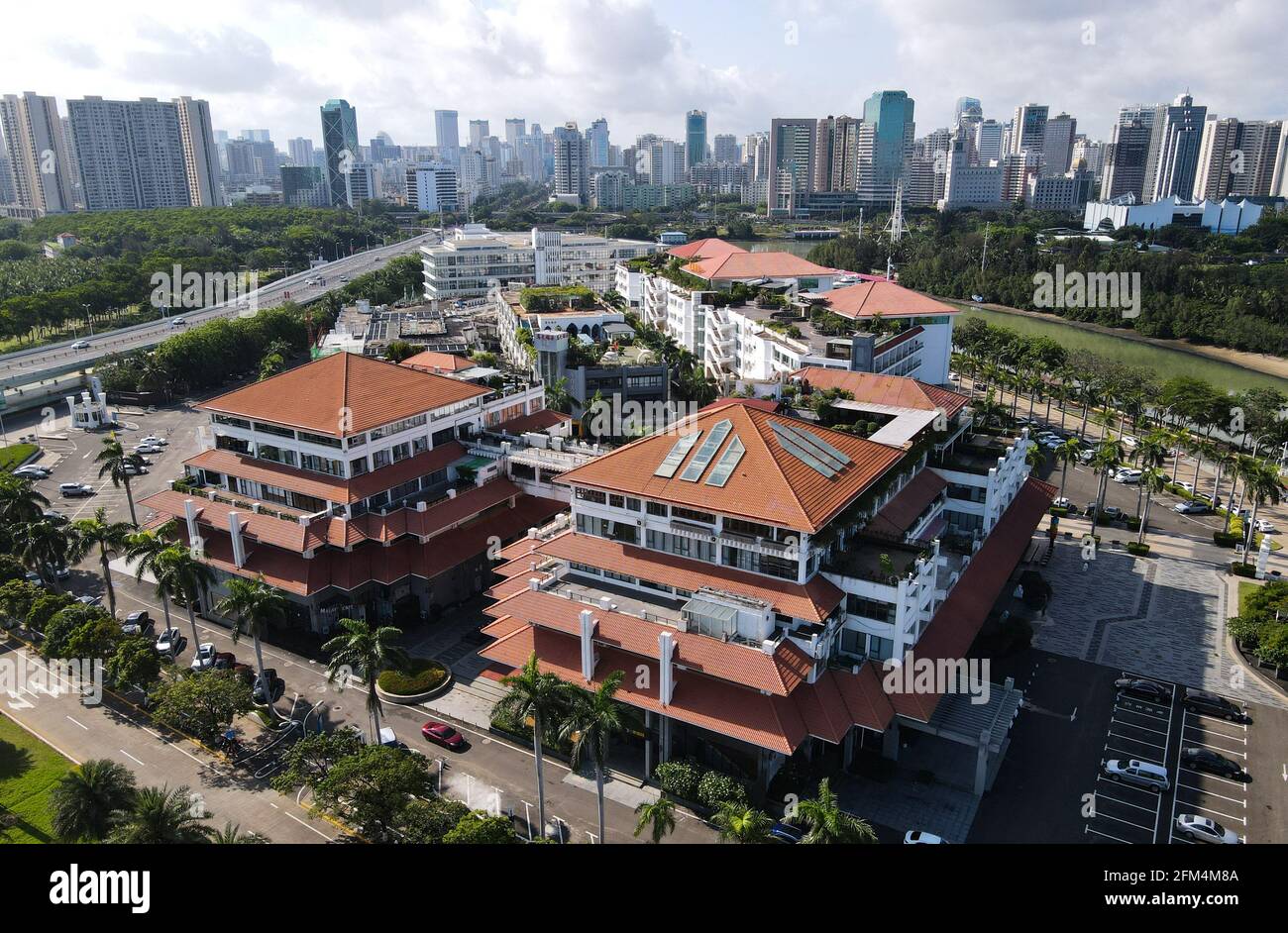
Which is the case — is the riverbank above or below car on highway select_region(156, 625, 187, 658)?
above

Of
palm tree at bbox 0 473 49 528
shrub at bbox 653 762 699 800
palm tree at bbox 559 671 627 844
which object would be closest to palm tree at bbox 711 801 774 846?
palm tree at bbox 559 671 627 844

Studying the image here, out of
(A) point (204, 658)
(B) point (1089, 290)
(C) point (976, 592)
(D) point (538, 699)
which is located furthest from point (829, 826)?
(B) point (1089, 290)

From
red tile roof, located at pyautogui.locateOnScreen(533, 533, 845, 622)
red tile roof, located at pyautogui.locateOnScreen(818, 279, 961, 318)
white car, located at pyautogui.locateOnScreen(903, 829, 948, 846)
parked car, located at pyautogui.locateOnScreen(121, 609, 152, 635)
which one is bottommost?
white car, located at pyautogui.locateOnScreen(903, 829, 948, 846)

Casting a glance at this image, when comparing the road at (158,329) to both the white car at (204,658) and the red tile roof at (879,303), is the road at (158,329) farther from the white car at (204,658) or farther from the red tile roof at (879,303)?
the red tile roof at (879,303)

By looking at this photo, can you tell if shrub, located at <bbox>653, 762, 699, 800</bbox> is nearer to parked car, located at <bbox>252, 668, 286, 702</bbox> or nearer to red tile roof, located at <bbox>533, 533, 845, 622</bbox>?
red tile roof, located at <bbox>533, 533, 845, 622</bbox>

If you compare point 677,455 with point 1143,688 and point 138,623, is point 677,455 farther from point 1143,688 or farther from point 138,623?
point 138,623

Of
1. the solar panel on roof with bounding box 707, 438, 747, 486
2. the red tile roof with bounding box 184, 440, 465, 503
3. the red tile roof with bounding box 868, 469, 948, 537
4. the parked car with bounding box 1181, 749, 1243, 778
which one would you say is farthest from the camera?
the red tile roof with bounding box 184, 440, 465, 503
